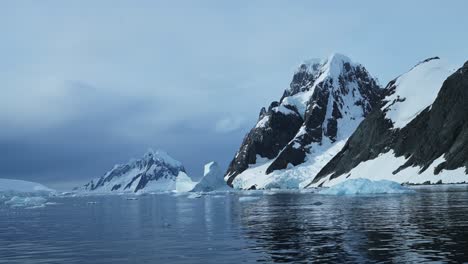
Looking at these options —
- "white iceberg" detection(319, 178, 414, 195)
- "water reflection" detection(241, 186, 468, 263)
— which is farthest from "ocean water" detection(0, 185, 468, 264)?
"white iceberg" detection(319, 178, 414, 195)

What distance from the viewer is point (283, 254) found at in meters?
28.5

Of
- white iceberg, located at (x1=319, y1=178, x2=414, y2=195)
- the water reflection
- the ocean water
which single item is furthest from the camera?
white iceberg, located at (x1=319, y1=178, x2=414, y2=195)

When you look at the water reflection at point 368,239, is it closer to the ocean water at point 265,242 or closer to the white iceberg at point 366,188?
the ocean water at point 265,242

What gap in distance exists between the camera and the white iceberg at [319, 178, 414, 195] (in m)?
110

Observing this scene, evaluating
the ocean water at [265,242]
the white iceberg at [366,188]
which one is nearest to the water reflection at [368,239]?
the ocean water at [265,242]

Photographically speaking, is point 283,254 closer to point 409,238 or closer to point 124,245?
point 409,238

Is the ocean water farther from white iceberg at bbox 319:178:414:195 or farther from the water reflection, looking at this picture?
white iceberg at bbox 319:178:414:195

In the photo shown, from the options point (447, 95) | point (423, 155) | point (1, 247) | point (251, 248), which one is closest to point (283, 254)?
point (251, 248)

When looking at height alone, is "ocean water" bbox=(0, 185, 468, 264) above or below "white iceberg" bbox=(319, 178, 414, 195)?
below

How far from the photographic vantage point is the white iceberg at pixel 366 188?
110500 millimetres

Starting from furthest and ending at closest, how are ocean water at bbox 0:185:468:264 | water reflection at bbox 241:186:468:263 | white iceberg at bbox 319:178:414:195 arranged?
white iceberg at bbox 319:178:414:195, ocean water at bbox 0:185:468:264, water reflection at bbox 241:186:468:263

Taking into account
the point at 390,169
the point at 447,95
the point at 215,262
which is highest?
the point at 447,95

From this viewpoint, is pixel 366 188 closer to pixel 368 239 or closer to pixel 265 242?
pixel 368 239

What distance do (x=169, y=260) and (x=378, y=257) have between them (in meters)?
10.9
